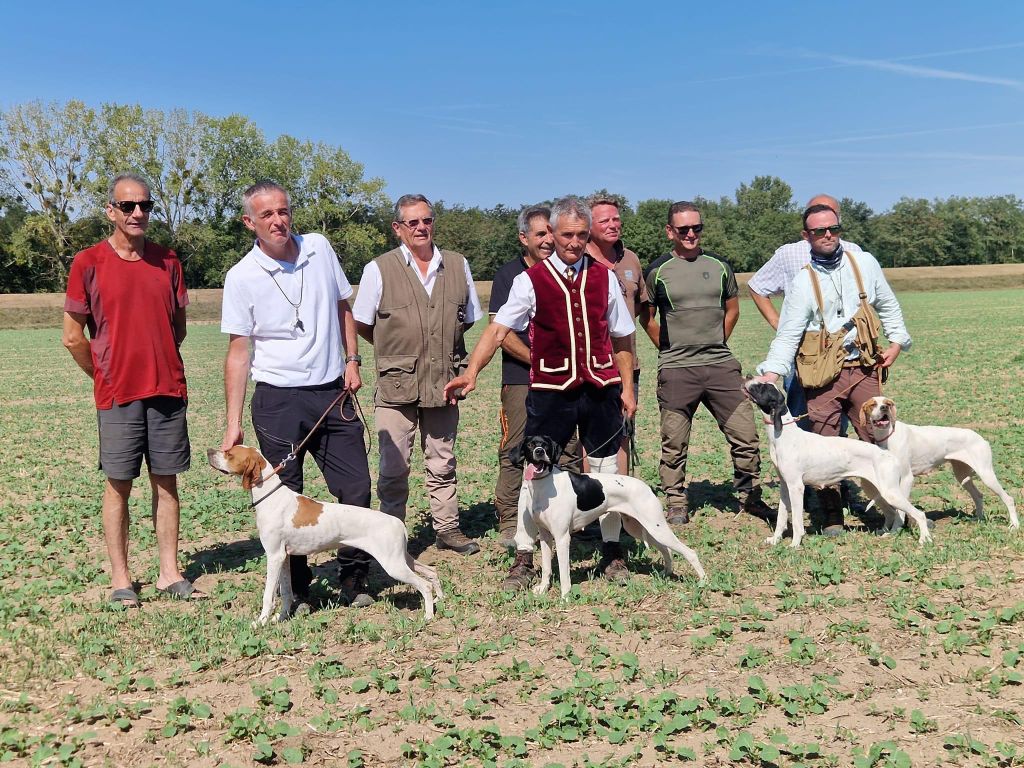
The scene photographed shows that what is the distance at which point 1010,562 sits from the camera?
584 cm

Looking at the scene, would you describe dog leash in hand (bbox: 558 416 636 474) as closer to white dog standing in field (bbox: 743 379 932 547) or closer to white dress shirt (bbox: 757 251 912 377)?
white dog standing in field (bbox: 743 379 932 547)

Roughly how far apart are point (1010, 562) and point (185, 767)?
5161 mm

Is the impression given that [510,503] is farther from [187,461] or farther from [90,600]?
[90,600]

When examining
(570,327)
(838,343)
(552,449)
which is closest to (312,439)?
(552,449)

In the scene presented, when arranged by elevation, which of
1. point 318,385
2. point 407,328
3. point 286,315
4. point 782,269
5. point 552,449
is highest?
point 782,269

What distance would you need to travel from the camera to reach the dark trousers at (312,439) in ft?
18.4

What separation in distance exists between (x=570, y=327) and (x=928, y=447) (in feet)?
10.5

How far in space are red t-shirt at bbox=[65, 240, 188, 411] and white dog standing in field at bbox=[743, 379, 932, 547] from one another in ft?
13.9

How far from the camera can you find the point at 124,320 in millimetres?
5758

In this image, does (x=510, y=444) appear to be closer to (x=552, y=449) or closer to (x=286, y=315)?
(x=552, y=449)

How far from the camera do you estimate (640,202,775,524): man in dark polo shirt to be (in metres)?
7.61

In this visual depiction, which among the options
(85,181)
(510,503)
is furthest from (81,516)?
(85,181)

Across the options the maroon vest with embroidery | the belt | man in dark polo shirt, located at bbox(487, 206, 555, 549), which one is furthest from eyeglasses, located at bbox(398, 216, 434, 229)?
the belt

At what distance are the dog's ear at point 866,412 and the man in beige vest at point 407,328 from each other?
3106 mm
